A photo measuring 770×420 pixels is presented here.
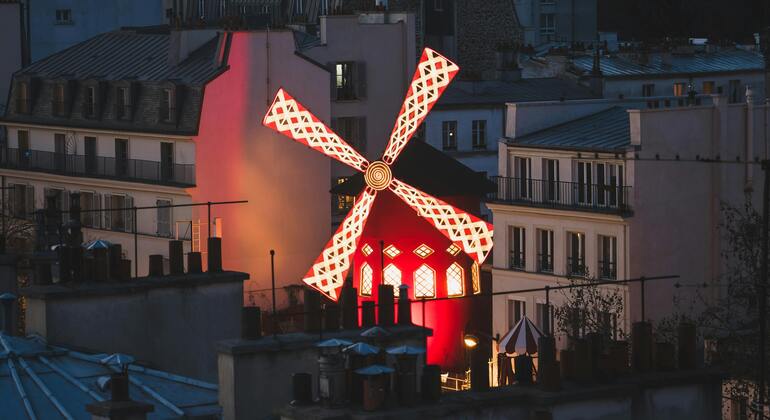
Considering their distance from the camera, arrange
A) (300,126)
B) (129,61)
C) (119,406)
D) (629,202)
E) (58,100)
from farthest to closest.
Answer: (58,100) < (129,61) < (300,126) < (629,202) < (119,406)

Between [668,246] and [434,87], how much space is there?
26.1ft

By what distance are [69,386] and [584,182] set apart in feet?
120

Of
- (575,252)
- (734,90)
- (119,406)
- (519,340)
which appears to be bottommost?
(519,340)

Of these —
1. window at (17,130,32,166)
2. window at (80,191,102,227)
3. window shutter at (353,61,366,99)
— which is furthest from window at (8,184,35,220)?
window shutter at (353,61,366,99)

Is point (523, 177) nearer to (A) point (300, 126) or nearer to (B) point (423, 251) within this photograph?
(A) point (300, 126)

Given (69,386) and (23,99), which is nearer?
(69,386)

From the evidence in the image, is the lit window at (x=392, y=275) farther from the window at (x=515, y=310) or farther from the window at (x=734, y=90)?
the window at (x=734, y=90)

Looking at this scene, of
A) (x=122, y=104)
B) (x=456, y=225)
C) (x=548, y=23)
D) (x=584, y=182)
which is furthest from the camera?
(x=548, y=23)

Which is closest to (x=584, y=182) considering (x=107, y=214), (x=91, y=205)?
(x=107, y=214)

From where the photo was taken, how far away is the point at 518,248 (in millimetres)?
72250

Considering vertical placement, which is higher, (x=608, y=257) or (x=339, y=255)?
→ (x=339, y=255)

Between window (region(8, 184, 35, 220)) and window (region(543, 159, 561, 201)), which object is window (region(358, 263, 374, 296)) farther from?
window (region(8, 184, 35, 220))

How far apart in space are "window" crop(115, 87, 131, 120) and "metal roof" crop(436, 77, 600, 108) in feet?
37.4

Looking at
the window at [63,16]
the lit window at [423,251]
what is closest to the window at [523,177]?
the lit window at [423,251]
